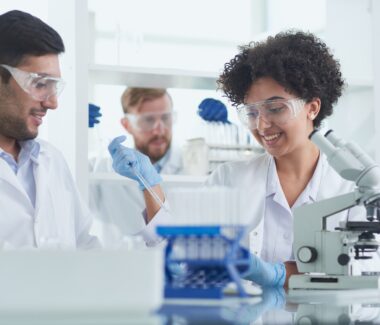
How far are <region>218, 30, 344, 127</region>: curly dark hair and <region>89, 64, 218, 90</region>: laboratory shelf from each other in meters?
0.49

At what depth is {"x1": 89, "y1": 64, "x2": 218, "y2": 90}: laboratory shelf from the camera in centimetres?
384

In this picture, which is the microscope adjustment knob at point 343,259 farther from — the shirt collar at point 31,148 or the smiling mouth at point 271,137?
the shirt collar at point 31,148

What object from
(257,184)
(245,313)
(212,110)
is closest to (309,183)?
(257,184)

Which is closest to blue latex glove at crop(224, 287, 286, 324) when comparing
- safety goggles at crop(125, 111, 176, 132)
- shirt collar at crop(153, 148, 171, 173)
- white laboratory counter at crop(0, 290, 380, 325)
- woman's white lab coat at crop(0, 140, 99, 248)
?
white laboratory counter at crop(0, 290, 380, 325)

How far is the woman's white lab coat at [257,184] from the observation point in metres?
2.92

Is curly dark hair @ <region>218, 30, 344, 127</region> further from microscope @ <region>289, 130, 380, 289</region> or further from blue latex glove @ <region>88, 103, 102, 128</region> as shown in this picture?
microscope @ <region>289, 130, 380, 289</region>

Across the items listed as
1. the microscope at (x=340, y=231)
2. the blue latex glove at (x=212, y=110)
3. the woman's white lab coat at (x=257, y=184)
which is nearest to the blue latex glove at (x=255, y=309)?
the microscope at (x=340, y=231)

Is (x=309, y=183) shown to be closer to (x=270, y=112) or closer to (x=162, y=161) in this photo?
(x=270, y=112)

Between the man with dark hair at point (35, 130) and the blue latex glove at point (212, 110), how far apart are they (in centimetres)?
116

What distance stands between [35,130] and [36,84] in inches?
7.5

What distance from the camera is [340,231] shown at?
7.56 ft

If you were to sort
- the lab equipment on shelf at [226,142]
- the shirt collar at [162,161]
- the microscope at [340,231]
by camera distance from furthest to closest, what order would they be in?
the shirt collar at [162,161], the lab equipment on shelf at [226,142], the microscope at [340,231]

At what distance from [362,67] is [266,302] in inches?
112

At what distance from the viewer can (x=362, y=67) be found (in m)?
4.28
